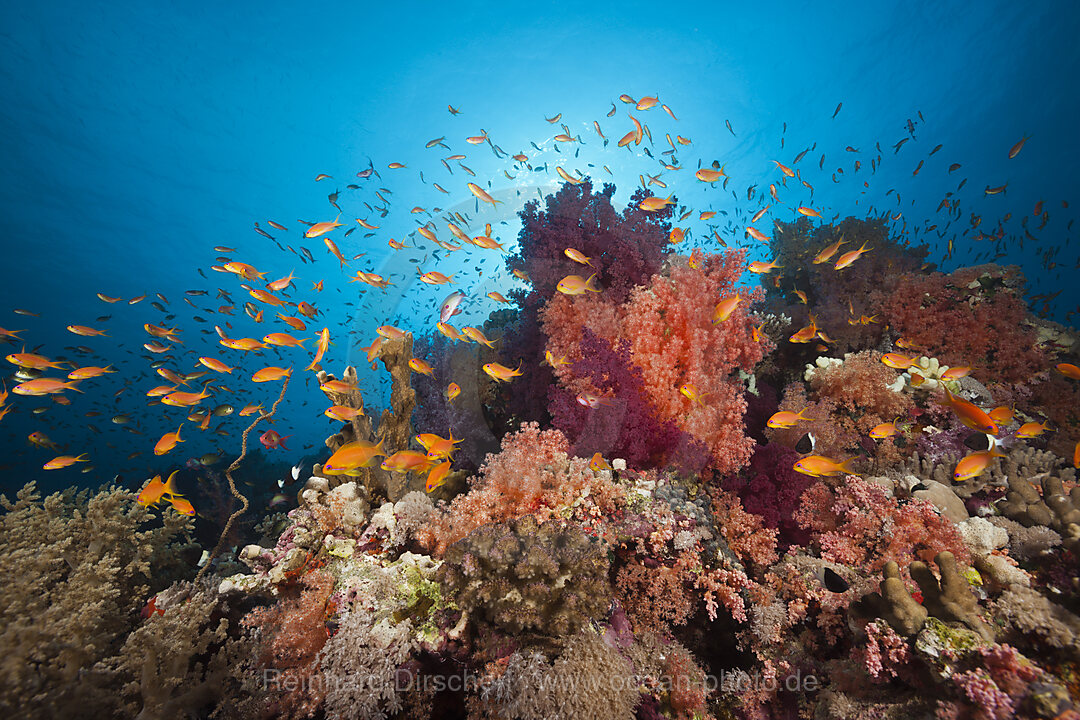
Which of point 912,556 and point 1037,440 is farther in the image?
point 1037,440

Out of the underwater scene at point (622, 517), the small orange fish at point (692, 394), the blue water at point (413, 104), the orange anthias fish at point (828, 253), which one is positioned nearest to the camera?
the underwater scene at point (622, 517)

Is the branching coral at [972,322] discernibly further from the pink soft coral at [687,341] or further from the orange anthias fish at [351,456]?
the orange anthias fish at [351,456]

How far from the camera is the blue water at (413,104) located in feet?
67.4

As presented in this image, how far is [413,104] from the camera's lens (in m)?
25.4

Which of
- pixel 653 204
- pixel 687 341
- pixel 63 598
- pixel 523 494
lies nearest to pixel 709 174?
pixel 653 204

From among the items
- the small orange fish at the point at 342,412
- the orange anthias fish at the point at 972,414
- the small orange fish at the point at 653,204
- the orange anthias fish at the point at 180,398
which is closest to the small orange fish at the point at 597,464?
the orange anthias fish at the point at 972,414

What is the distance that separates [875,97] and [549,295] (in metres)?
42.1

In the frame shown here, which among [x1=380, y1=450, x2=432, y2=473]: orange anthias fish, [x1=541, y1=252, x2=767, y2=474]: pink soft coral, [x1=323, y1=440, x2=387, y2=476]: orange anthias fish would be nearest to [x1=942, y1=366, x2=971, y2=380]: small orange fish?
[x1=541, y1=252, x2=767, y2=474]: pink soft coral

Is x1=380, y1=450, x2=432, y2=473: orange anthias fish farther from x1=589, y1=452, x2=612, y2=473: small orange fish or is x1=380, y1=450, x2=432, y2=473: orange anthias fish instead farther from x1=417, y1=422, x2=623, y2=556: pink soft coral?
x1=589, y1=452, x2=612, y2=473: small orange fish

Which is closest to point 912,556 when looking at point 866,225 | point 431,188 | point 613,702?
point 613,702

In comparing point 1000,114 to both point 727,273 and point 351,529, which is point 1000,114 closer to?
point 727,273

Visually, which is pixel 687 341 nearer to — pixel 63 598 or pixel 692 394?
pixel 692 394

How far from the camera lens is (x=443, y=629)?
289 cm

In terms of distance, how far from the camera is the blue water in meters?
20.5
